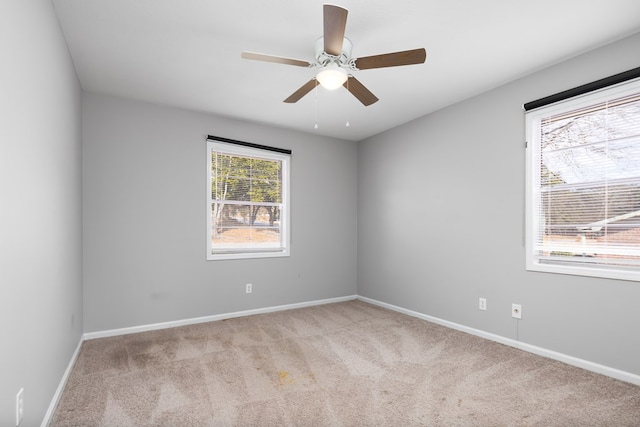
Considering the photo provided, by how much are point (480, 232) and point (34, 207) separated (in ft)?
11.9

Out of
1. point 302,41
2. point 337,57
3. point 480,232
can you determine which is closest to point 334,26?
point 337,57

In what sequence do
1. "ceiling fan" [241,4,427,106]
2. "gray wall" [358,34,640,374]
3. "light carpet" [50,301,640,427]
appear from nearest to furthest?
"ceiling fan" [241,4,427,106] < "light carpet" [50,301,640,427] < "gray wall" [358,34,640,374]

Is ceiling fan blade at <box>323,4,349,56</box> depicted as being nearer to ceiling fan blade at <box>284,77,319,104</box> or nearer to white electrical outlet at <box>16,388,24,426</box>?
ceiling fan blade at <box>284,77,319,104</box>

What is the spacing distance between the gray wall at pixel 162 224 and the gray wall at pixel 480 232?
1.16 metres

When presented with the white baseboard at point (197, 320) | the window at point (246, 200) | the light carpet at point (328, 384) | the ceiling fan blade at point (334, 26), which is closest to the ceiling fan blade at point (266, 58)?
the ceiling fan blade at point (334, 26)

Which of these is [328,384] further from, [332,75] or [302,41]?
[302,41]

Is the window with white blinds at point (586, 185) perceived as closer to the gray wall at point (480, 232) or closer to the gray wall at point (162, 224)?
the gray wall at point (480, 232)

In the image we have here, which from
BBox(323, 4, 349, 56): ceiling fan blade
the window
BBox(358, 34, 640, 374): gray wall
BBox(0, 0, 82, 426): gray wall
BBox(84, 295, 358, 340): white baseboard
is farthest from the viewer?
the window

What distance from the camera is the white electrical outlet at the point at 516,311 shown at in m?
3.07

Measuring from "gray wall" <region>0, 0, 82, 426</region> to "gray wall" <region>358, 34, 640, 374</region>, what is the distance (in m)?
3.57

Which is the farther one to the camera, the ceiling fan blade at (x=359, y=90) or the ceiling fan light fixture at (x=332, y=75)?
the ceiling fan blade at (x=359, y=90)

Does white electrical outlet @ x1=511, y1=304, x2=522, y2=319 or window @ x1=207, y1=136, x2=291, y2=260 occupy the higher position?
window @ x1=207, y1=136, x2=291, y2=260

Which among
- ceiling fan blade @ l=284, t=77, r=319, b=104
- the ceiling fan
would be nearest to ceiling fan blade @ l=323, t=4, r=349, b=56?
the ceiling fan

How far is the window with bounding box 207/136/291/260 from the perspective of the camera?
411 centimetres
